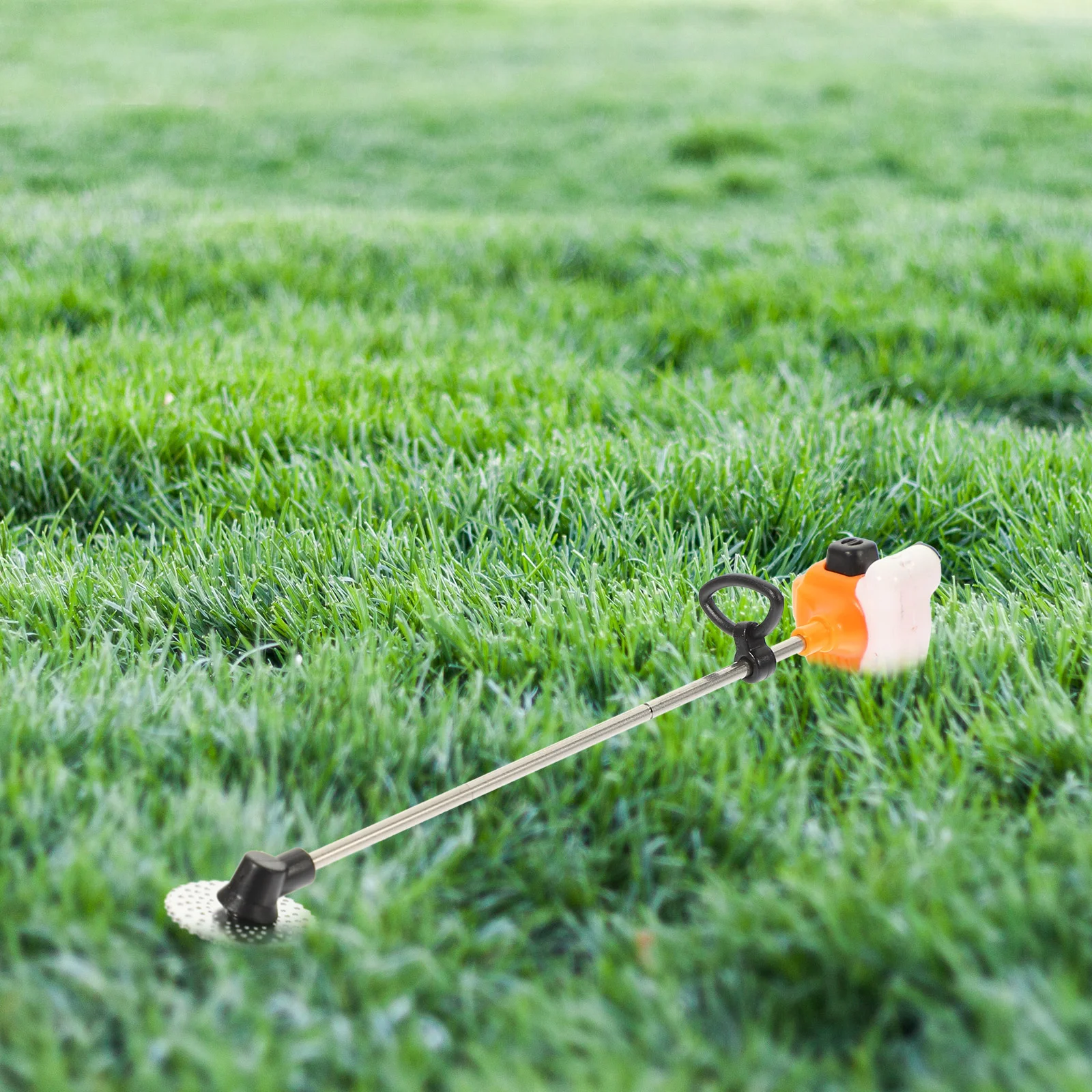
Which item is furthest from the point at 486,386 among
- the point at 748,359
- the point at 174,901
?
the point at 174,901

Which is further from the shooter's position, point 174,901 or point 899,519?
point 899,519

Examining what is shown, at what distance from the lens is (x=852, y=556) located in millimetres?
1669

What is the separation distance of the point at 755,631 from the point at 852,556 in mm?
244

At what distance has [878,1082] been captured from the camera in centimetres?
99

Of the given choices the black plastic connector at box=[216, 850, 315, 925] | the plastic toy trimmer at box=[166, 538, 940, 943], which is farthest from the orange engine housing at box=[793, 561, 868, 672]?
the black plastic connector at box=[216, 850, 315, 925]

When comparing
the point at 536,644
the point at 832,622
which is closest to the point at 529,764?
the point at 536,644

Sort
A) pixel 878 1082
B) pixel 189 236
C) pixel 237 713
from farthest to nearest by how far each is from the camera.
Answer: pixel 189 236
pixel 237 713
pixel 878 1082

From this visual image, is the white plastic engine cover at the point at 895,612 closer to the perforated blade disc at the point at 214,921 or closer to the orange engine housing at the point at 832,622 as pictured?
the orange engine housing at the point at 832,622

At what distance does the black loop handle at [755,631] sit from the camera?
1565mm

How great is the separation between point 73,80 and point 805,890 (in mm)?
13040

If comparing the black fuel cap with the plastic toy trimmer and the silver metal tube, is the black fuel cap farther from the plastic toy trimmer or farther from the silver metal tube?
the silver metal tube

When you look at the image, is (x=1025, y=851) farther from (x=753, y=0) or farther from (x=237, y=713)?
(x=753, y=0)

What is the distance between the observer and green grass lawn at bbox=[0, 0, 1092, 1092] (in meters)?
1.04

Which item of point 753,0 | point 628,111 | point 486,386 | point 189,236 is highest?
point 753,0
